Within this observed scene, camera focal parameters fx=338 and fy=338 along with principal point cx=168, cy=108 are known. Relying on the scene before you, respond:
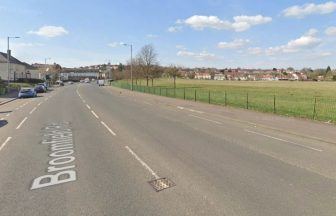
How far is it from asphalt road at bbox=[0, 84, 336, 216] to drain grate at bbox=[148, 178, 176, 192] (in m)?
0.11

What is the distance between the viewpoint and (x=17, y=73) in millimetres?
95688

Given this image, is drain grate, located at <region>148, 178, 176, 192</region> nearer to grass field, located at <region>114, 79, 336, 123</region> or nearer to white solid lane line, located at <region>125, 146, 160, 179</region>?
white solid lane line, located at <region>125, 146, 160, 179</region>

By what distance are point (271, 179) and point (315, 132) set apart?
290 inches

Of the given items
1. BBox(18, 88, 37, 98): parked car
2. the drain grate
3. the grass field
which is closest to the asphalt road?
the drain grate

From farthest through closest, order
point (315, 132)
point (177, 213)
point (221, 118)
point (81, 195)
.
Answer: point (221, 118)
point (315, 132)
point (81, 195)
point (177, 213)

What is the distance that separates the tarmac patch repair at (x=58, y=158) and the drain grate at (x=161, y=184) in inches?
62.6

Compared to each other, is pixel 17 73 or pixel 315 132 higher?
pixel 17 73

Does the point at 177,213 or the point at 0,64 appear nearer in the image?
the point at 177,213

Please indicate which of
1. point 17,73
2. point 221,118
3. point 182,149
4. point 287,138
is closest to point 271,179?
point 182,149

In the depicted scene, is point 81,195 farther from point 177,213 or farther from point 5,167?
point 5,167

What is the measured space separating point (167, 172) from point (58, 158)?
3.06 metres

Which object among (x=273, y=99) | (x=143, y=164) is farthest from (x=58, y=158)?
(x=273, y=99)

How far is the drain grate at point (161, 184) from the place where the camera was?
19.8 feet

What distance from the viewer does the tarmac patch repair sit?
257 inches
